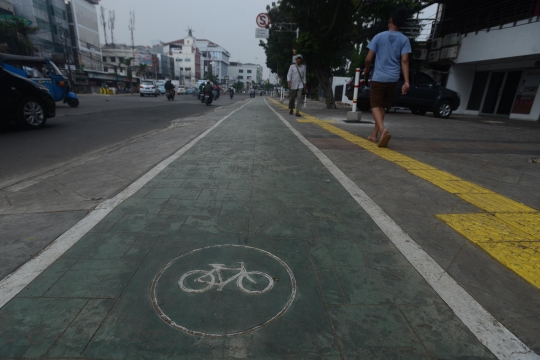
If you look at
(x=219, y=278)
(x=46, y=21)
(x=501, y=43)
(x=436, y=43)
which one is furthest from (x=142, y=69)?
(x=219, y=278)

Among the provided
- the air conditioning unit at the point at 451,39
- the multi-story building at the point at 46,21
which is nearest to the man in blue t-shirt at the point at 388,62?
the air conditioning unit at the point at 451,39

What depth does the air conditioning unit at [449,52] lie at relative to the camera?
1516 centimetres

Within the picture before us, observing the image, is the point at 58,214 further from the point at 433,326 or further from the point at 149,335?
the point at 433,326

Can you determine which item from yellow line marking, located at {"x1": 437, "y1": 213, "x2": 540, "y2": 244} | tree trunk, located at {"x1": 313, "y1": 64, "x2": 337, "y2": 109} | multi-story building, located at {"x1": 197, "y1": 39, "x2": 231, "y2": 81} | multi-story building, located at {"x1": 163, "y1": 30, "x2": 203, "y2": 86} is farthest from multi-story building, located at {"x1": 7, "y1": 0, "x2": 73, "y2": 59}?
multi-story building, located at {"x1": 197, "y1": 39, "x2": 231, "y2": 81}

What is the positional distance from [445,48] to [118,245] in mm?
18831

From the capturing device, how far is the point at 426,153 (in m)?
5.23

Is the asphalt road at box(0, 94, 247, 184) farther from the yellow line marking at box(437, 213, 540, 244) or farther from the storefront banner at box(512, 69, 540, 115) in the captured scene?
the storefront banner at box(512, 69, 540, 115)

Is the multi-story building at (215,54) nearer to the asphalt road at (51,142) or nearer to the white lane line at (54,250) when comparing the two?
the asphalt road at (51,142)

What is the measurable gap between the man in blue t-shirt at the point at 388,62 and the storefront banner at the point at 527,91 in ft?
39.2

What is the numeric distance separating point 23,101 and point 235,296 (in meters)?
8.30

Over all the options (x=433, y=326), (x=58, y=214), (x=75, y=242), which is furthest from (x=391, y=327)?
(x=58, y=214)

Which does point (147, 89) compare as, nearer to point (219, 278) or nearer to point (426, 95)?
point (426, 95)

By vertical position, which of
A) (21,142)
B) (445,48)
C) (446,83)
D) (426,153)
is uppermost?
(445,48)

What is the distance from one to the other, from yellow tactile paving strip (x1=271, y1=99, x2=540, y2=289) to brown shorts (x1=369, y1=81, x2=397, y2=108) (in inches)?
82.7
